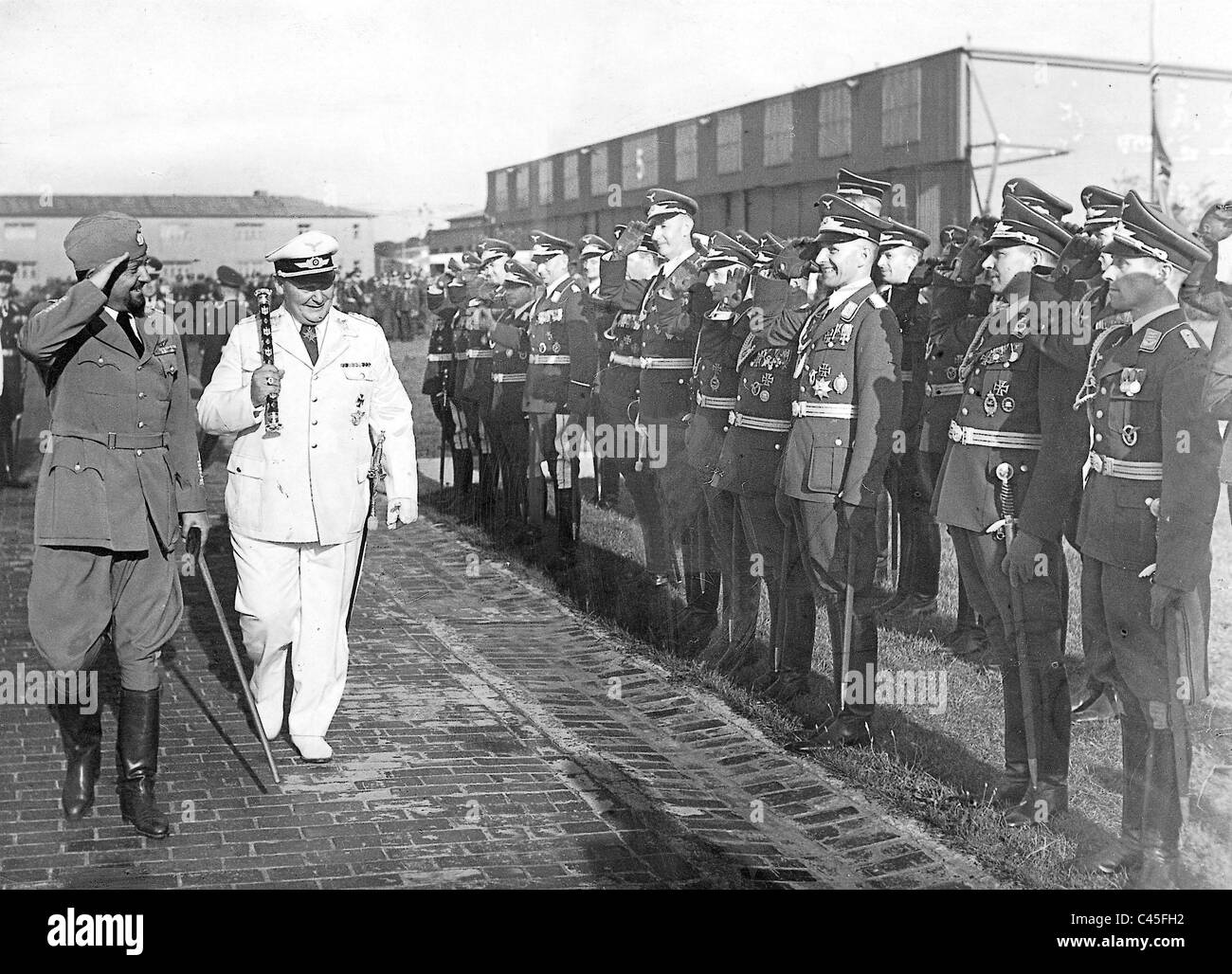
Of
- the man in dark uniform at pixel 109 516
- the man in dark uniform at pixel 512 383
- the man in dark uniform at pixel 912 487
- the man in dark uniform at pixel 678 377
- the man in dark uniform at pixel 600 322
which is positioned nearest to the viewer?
the man in dark uniform at pixel 109 516

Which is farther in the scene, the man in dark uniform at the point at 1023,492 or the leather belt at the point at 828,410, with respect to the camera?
the leather belt at the point at 828,410

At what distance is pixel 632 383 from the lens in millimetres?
8742

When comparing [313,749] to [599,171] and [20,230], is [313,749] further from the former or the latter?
[599,171]

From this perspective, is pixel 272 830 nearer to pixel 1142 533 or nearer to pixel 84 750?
pixel 84 750

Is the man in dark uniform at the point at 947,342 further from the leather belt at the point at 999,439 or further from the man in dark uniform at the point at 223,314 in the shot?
the man in dark uniform at the point at 223,314

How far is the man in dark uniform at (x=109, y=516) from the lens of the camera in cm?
542

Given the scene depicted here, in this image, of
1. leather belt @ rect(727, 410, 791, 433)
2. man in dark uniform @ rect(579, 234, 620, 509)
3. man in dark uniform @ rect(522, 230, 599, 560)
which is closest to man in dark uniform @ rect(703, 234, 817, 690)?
leather belt @ rect(727, 410, 791, 433)

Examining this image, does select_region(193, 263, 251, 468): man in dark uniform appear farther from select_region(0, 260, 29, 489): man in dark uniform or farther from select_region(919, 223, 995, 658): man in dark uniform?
select_region(0, 260, 29, 489): man in dark uniform

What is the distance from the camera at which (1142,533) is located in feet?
15.8

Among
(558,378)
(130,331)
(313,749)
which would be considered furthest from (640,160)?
(313,749)

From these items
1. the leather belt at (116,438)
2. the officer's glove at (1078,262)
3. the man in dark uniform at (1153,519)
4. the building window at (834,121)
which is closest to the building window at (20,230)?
the leather belt at (116,438)

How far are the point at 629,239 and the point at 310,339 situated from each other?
2.59 meters

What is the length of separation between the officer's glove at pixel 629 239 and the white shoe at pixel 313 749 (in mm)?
3298

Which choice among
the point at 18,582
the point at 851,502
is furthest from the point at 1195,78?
the point at 18,582
